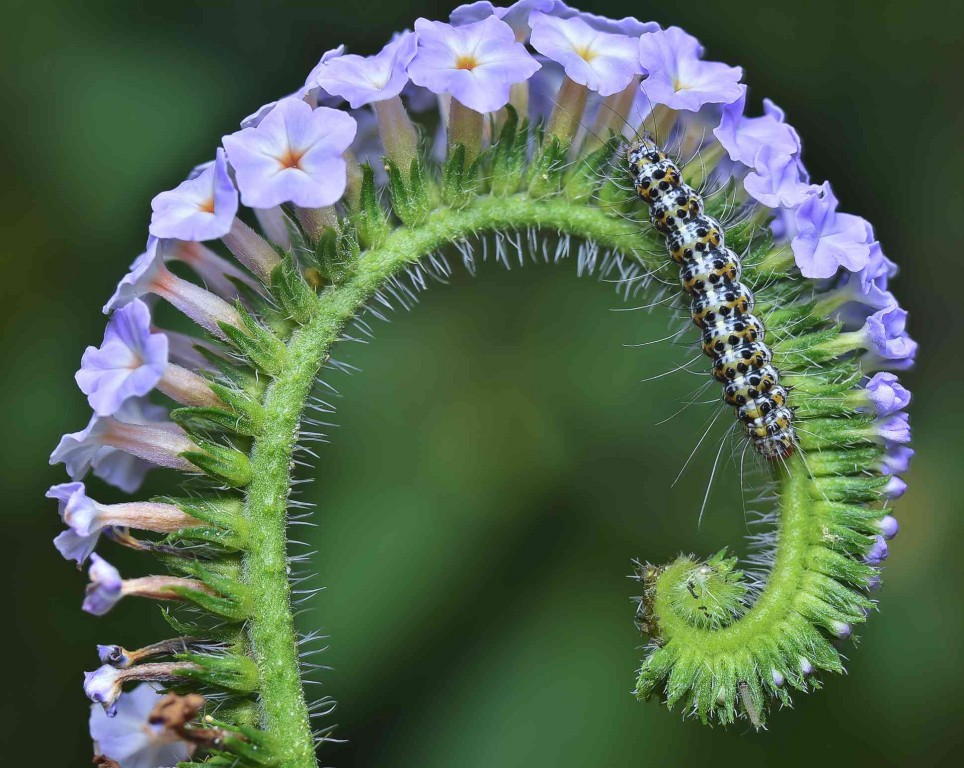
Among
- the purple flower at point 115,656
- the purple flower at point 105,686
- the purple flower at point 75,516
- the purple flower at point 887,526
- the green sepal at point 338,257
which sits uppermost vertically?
the green sepal at point 338,257

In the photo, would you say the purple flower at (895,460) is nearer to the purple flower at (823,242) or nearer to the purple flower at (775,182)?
the purple flower at (823,242)

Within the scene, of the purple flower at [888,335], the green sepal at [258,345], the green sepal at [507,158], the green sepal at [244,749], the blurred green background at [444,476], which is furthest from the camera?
the blurred green background at [444,476]

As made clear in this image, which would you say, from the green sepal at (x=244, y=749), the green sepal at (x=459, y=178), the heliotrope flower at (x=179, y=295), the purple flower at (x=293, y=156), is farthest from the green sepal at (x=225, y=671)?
the green sepal at (x=459, y=178)

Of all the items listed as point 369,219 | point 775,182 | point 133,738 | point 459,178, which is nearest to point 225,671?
point 133,738

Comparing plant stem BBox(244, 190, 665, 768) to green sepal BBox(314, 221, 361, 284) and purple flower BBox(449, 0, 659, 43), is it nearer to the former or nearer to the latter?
green sepal BBox(314, 221, 361, 284)

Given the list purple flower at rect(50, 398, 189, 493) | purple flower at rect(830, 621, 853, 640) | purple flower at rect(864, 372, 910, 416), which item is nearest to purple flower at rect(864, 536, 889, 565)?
purple flower at rect(830, 621, 853, 640)

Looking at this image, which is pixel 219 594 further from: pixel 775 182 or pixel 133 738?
pixel 775 182

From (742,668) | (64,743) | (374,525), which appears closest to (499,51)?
(742,668)
